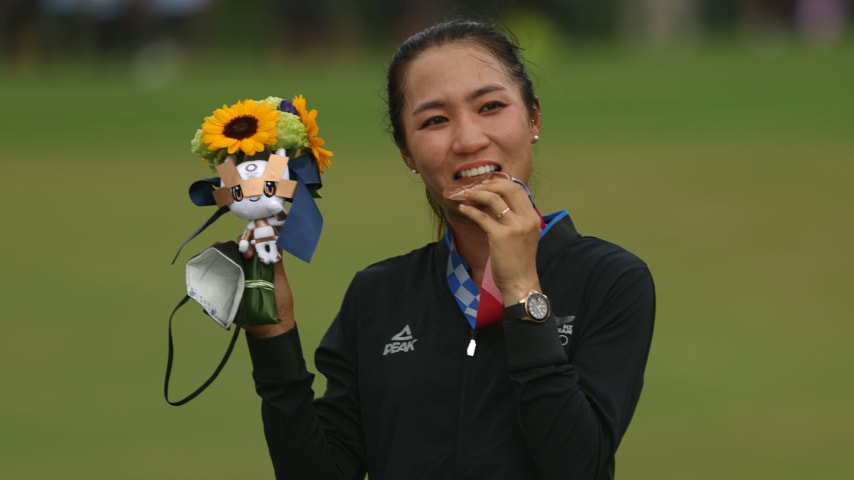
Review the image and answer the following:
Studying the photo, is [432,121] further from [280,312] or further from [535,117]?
[280,312]

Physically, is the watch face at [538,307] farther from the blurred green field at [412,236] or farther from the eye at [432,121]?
the blurred green field at [412,236]

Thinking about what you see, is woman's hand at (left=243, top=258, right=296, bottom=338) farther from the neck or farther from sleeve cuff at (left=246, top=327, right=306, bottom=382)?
the neck

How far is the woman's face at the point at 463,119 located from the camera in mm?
2834

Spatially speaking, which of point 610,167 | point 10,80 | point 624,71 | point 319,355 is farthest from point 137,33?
point 319,355

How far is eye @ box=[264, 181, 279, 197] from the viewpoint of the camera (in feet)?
9.22

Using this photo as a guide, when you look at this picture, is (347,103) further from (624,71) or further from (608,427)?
(608,427)

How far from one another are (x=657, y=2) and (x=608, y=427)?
21.5 metres

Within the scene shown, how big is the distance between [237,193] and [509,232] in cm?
49

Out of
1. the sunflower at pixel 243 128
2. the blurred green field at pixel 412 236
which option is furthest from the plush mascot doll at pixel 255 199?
the blurred green field at pixel 412 236

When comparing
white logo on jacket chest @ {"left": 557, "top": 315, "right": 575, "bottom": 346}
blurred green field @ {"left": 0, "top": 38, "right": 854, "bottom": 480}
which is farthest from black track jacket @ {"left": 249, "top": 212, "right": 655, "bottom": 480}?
blurred green field @ {"left": 0, "top": 38, "right": 854, "bottom": 480}

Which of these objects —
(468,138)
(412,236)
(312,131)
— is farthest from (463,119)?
(412,236)

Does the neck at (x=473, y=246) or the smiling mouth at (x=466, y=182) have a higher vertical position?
the smiling mouth at (x=466, y=182)

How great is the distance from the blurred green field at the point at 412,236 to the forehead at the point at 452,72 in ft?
1.43

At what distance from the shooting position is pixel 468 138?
282 centimetres
